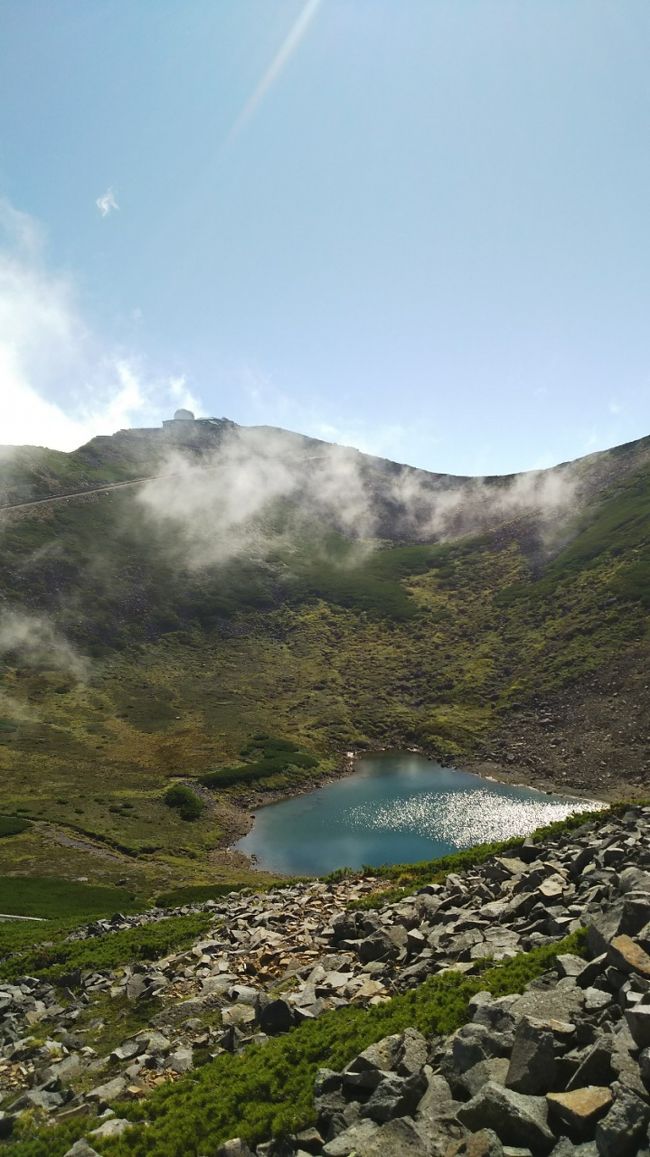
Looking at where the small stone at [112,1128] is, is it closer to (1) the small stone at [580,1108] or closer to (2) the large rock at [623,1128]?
(1) the small stone at [580,1108]

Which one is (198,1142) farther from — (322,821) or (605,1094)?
(322,821)

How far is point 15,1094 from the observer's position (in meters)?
18.2

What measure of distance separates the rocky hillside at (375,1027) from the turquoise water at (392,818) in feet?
142

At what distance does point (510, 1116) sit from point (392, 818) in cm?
7922

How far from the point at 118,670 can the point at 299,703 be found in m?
46.0

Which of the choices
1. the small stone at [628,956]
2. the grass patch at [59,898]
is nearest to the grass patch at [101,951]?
the grass patch at [59,898]

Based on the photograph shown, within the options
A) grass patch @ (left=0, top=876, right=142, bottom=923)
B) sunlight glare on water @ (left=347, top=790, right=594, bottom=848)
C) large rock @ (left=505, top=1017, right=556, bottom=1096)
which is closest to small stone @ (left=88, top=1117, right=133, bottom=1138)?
large rock @ (left=505, top=1017, right=556, bottom=1096)

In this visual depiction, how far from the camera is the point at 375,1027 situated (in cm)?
1565

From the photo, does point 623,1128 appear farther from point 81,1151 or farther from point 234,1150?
point 81,1151

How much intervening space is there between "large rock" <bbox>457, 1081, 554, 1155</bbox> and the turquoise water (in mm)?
59269

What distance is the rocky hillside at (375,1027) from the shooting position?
35.5 ft

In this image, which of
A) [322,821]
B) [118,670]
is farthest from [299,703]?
[322,821]

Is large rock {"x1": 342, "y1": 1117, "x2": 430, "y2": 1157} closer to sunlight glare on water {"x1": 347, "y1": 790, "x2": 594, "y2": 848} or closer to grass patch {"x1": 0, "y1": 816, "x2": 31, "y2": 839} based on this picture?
sunlight glare on water {"x1": 347, "y1": 790, "x2": 594, "y2": 848}

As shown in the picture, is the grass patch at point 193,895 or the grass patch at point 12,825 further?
the grass patch at point 12,825
